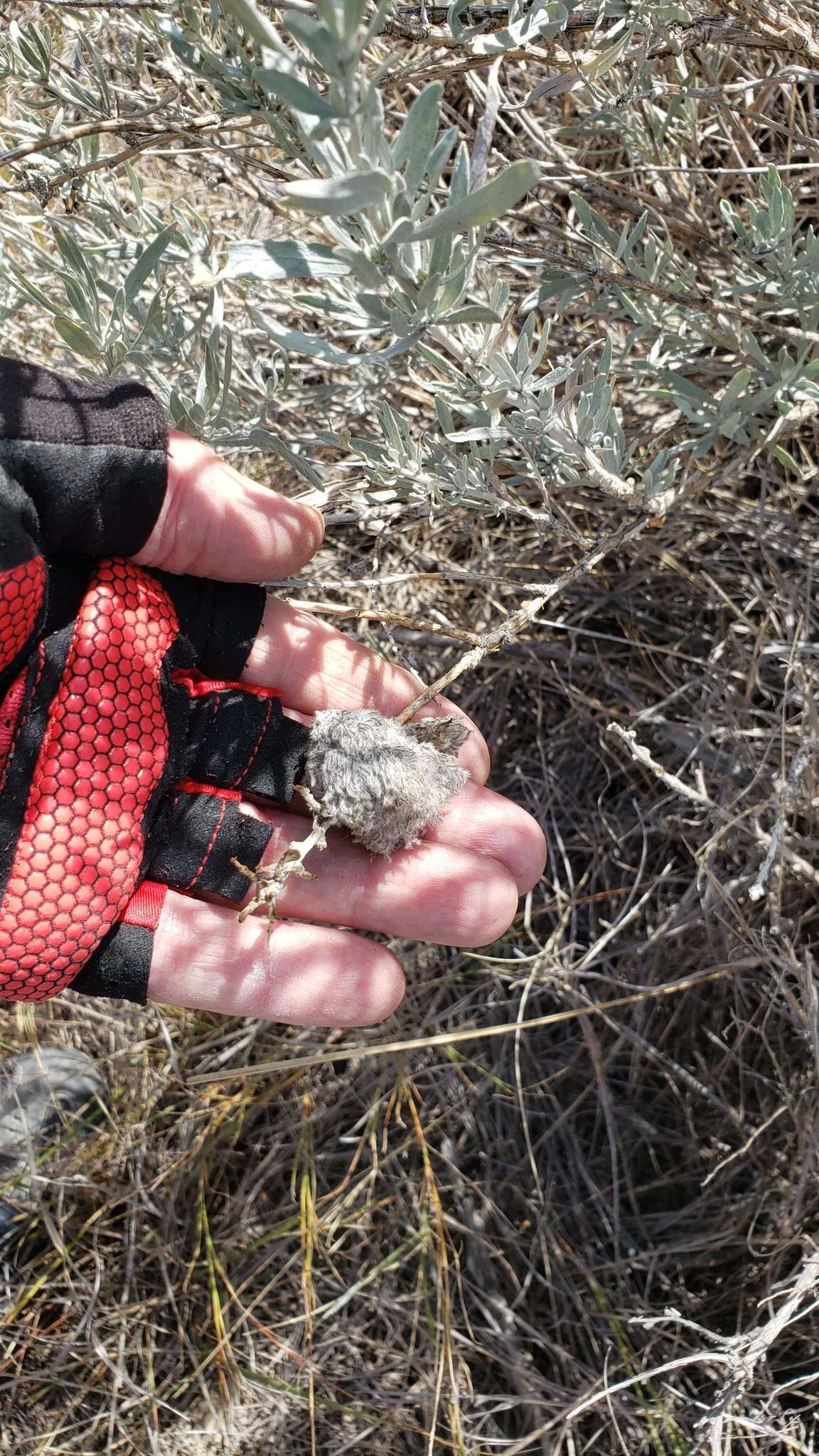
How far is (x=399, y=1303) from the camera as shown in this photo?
2.37 metres

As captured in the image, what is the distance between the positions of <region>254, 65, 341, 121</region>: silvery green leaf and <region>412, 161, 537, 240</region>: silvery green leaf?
119 millimetres

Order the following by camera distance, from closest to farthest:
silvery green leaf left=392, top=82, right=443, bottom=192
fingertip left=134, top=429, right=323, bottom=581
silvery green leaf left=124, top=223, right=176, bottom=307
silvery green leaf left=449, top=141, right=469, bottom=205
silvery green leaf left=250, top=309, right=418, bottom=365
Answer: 1. silvery green leaf left=392, top=82, right=443, bottom=192
2. silvery green leaf left=449, top=141, right=469, bottom=205
3. silvery green leaf left=250, top=309, right=418, bottom=365
4. silvery green leaf left=124, top=223, right=176, bottom=307
5. fingertip left=134, top=429, right=323, bottom=581

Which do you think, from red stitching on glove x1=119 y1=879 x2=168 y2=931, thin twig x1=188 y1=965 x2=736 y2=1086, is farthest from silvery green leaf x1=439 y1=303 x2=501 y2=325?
thin twig x1=188 y1=965 x2=736 y2=1086

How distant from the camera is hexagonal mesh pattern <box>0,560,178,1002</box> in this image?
1732mm

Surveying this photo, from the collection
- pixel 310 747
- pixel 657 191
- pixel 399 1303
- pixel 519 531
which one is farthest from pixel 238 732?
pixel 399 1303

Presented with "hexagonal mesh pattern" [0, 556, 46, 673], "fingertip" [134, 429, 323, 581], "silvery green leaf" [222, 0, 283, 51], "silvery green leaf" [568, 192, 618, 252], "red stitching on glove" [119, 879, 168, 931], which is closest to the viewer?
"silvery green leaf" [222, 0, 283, 51]

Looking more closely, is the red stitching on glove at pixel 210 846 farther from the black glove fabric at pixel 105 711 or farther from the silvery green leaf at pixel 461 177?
the silvery green leaf at pixel 461 177

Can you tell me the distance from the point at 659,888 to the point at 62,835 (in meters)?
1.33

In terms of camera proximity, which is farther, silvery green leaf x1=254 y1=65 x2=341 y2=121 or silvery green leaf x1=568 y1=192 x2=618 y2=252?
silvery green leaf x1=568 y1=192 x2=618 y2=252

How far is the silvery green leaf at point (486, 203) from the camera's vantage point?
0.78m

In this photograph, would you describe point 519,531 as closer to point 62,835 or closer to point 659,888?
point 659,888

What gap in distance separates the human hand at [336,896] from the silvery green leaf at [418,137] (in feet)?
3.02

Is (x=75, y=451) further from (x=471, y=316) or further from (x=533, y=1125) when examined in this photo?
(x=533, y=1125)

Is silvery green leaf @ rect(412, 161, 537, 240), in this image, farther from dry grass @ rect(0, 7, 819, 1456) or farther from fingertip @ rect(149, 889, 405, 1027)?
fingertip @ rect(149, 889, 405, 1027)
